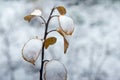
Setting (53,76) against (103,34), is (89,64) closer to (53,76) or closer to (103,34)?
(103,34)

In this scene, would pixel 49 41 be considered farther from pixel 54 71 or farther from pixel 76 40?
pixel 76 40

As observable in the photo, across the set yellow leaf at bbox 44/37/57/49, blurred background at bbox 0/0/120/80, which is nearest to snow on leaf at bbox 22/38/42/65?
yellow leaf at bbox 44/37/57/49

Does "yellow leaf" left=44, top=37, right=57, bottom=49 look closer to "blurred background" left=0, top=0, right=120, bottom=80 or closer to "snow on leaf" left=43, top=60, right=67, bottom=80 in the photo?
"snow on leaf" left=43, top=60, right=67, bottom=80

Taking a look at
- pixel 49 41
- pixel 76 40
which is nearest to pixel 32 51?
pixel 49 41

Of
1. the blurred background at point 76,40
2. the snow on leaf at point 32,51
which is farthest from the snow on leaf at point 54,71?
the blurred background at point 76,40

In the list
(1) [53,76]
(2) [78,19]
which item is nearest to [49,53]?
(2) [78,19]

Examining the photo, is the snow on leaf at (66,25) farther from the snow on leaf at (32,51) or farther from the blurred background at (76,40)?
the blurred background at (76,40)

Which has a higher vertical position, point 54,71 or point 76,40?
point 54,71
